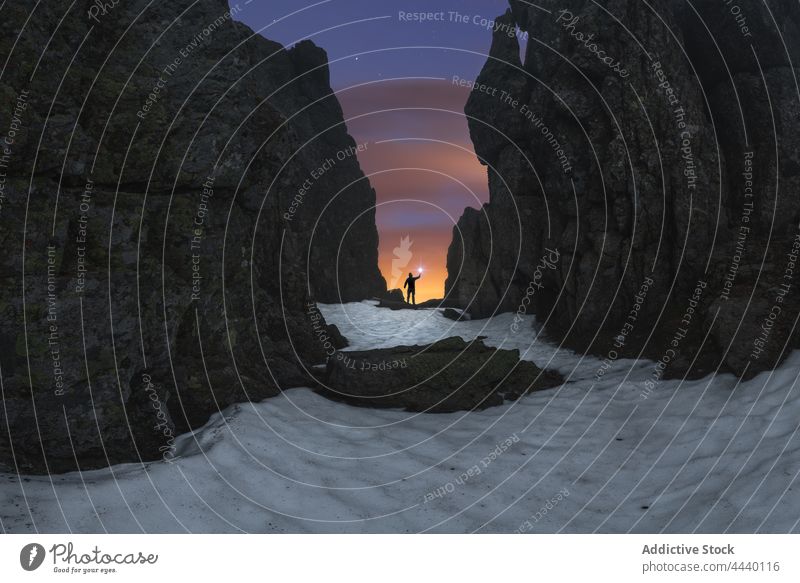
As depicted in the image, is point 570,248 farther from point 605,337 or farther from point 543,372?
point 543,372

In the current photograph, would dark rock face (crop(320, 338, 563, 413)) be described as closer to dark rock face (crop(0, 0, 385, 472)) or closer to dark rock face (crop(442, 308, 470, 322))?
dark rock face (crop(0, 0, 385, 472))

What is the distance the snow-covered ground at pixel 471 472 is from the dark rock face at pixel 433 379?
1.99 feet

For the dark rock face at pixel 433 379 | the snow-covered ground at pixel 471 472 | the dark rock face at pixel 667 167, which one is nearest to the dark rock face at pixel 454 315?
the dark rock face at pixel 667 167

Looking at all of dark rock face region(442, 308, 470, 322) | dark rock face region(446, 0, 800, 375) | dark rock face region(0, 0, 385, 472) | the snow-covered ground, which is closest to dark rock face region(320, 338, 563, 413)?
the snow-covered ground

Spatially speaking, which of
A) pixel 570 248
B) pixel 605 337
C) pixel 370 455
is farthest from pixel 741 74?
pixel 370 455

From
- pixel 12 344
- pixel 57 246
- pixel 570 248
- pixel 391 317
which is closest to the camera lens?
pixel 12 344

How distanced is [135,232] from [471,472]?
302 inches

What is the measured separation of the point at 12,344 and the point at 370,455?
6.02 m

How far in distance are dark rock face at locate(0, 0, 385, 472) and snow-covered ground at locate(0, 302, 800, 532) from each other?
42.4 inches

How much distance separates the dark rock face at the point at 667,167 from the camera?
14680 millimetres

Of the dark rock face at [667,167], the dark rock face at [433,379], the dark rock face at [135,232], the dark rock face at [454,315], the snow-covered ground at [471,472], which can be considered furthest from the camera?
the dark rock face at [454,315]

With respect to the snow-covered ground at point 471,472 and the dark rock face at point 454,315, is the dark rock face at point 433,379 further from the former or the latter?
the dark rock face at point 454,315

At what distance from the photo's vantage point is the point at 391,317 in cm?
3069

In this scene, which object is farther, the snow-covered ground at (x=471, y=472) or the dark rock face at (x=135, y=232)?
the dark rock face at (x=135, y=232)
